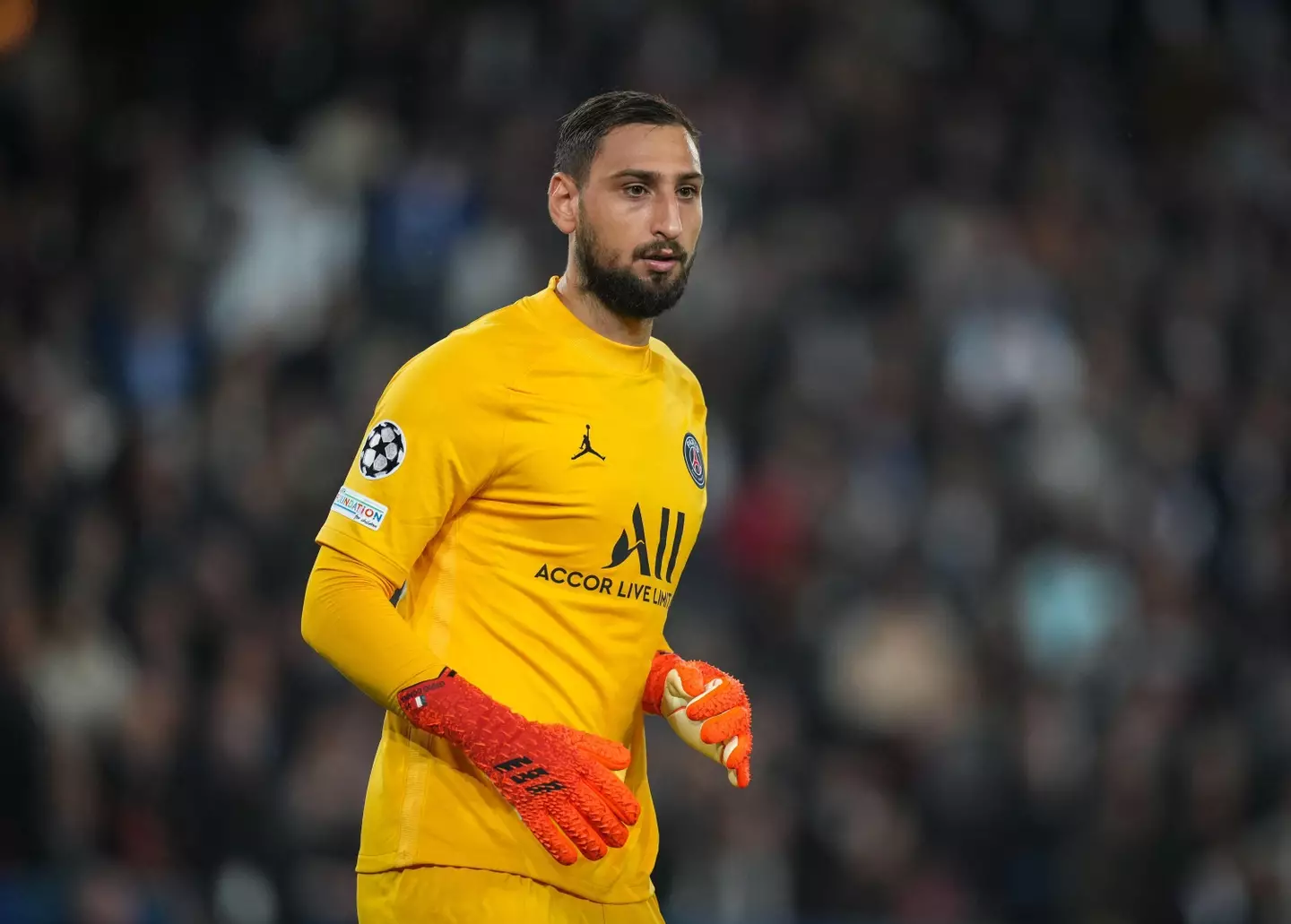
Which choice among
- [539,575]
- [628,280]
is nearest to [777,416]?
[628,280]

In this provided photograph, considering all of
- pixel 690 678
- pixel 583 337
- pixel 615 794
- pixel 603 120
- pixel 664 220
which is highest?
pixel 603 120

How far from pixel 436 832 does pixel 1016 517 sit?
6.70 metres

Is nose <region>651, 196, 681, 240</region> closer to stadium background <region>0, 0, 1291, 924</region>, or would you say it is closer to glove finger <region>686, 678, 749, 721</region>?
glove finger <region>686, 678, 749, 721</region>

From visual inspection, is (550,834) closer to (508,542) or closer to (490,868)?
(490,868)

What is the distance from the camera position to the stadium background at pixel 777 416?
327 inches

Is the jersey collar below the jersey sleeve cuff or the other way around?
the other way around

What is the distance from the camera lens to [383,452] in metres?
3.43

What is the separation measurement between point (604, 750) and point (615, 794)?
0.13 metres

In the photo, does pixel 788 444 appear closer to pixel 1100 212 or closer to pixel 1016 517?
pixel 1016 517

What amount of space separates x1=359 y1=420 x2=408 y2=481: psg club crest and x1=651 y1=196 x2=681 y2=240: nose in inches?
26.9

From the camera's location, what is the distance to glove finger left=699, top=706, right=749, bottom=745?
3785 mm

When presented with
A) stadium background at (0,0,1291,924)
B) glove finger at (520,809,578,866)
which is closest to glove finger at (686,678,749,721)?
glove finger at (520,809,578,866)

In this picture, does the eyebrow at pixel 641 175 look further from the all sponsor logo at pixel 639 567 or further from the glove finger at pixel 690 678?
the glove finger at pixel 690 678

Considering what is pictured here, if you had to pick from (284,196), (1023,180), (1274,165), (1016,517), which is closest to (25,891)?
(284,196)
